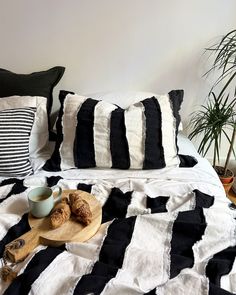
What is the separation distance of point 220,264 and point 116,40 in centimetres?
129

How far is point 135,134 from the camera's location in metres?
1.37

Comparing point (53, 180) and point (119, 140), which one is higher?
point (119, 140)

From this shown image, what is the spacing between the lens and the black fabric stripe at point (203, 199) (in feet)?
3.73

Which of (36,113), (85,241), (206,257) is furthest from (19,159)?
(206,257)

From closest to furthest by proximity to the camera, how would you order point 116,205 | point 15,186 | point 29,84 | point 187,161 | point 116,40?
point 116,205
point 15,186
point 187,161
point 29,84
point 116,40

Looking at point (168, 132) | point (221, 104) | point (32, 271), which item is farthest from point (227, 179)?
point (32, 271)

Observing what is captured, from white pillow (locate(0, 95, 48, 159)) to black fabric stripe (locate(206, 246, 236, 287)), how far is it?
0.99 m

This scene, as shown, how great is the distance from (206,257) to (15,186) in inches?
31.5

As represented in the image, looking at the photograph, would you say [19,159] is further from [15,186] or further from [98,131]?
[98,131]

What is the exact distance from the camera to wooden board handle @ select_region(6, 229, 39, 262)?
916 mm

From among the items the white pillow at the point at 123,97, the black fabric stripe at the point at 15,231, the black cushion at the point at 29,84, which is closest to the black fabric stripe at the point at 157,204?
the black fabric stripe at the point at 15,231

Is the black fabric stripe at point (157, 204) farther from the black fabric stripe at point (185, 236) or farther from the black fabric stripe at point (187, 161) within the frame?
the black fabric stripe at point (187, 161)

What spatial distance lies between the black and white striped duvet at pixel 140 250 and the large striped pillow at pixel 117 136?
0.20 metres

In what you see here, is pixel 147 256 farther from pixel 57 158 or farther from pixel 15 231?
pixel 57 158
